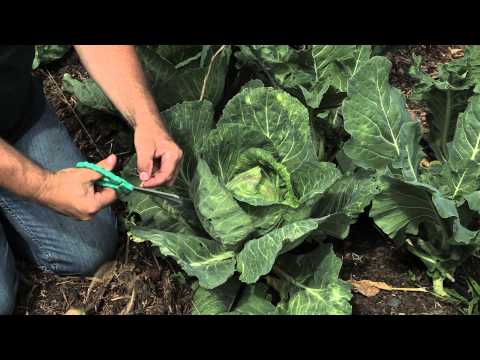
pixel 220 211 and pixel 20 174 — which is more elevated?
pixel 20 174

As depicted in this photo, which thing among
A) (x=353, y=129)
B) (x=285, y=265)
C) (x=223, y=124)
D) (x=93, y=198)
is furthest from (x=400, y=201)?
(x=93, y=198)

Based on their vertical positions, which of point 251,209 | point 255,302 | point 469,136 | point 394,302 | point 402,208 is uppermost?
A: point 251,209

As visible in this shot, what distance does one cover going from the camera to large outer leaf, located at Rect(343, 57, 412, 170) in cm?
225

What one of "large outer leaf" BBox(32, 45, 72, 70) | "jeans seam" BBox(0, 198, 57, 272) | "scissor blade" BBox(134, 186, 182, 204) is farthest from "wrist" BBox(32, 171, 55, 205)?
"large outer leaf" BBox(32, 45, 72, 70)

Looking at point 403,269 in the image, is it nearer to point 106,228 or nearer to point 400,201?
point 400,201

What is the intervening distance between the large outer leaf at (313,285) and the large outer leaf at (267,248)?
190mm

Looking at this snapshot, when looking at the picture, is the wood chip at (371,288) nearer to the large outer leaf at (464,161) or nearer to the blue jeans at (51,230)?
the large outer leaf at (464,161)

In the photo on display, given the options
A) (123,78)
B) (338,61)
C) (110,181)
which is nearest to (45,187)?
(110,181)

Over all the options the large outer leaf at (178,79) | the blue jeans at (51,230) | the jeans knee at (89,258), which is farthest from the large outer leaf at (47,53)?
the jeans knee at (89,258)

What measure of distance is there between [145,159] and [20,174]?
1.26ft

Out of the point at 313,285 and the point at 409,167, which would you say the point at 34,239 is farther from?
the point at 409,167

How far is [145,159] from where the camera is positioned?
197 centimetres

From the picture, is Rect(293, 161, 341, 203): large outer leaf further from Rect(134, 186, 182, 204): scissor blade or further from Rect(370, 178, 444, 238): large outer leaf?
Rect(134, 186, 182, 204): scissor blade

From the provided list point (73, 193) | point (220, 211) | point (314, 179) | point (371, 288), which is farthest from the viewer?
point (371, 288)
